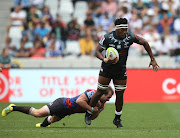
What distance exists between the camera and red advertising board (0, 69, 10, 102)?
1659cm

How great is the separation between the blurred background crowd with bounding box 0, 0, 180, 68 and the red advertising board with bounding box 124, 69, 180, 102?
2459 millimetres

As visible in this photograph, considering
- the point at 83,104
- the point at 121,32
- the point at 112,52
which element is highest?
the point at 121,32

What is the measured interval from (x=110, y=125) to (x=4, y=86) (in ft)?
23.0

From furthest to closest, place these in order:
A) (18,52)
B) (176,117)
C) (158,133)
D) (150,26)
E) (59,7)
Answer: (59,7) → (150,26) → (18,52) → (176,117) → (158,133)

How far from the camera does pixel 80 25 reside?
2105 centimetres

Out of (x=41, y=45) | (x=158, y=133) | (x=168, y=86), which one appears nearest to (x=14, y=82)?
(x=41, y=45)

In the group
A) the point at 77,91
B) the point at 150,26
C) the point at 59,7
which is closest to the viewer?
the point at 77,91

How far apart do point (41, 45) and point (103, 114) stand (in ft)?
25.7

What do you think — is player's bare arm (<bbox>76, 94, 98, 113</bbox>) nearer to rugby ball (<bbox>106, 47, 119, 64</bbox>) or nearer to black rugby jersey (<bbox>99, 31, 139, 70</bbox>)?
black rugby jersey (<bbox>99, 31, 139, 70</bbox>)

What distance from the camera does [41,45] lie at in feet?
65.9

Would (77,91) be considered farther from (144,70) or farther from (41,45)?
(41,45)

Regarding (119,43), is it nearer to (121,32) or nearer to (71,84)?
(121,32)

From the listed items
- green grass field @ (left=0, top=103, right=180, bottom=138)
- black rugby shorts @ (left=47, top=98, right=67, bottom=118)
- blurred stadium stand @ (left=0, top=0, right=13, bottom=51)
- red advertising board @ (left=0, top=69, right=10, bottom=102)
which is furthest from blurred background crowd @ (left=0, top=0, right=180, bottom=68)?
black rugby shorts @ (left=47, top=98, right=67, bottom=118)

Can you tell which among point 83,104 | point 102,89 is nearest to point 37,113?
point 83,104
